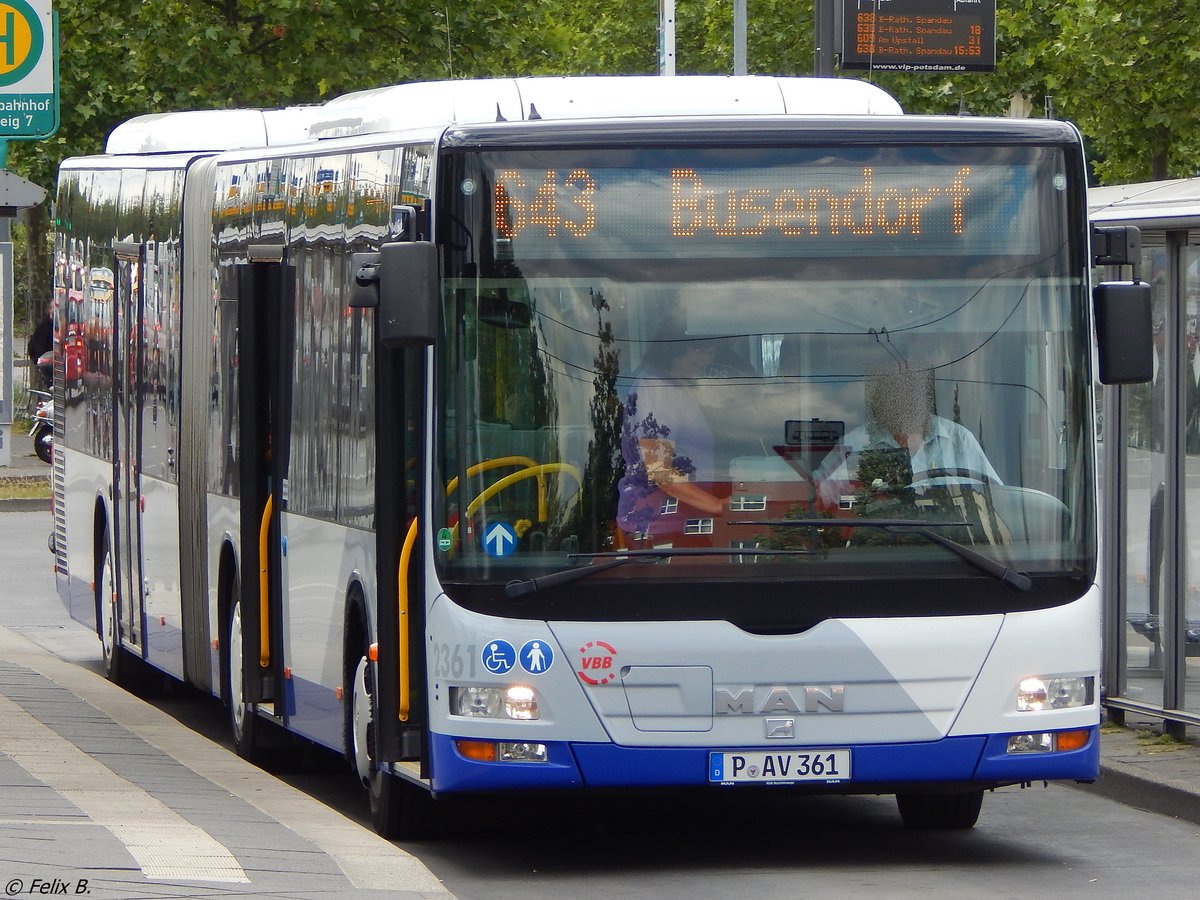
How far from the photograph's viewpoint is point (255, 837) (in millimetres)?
8641

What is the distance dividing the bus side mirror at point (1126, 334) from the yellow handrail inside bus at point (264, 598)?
13.7ft

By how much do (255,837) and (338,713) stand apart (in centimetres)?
171

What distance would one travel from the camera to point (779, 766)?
8703mm

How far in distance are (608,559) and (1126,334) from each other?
2003 mm

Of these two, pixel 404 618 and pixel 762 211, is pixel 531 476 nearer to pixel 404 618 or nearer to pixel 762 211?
pixel 404 618

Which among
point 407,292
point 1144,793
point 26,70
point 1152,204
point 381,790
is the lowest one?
point 1144,793

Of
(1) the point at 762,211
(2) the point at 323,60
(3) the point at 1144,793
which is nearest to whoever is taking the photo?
(1) the point at 762,211

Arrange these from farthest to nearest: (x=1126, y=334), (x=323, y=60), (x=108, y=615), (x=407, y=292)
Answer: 1. (x=323, y=60)
2. (x=108, y=615)
3. (x=1126, y=334)
4. (x=407, y=292)

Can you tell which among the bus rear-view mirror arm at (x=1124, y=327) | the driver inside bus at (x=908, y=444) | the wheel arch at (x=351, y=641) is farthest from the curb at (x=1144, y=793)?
the wheel arch at (x=351, y=641)

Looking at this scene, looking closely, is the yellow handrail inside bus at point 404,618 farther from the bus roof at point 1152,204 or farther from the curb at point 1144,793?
the bus roof at point 1152,204

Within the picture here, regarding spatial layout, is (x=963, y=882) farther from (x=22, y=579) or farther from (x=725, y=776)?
(x=22, y=579)

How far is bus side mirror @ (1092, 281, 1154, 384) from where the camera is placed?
8.94m

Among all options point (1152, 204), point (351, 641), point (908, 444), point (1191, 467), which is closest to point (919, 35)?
point (1152, 204)

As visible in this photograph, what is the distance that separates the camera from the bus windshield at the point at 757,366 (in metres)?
8.63
